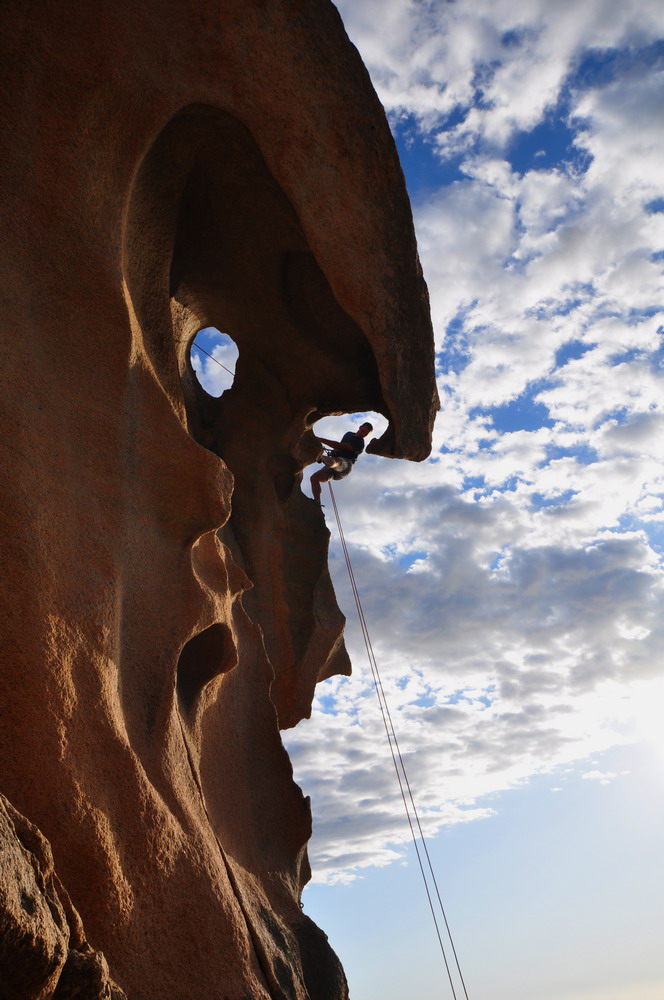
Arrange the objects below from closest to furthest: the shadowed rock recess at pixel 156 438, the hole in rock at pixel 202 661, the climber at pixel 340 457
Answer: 1. the shadowed rock recess at pixel 156 438
2. the hole in rock at pixel 202 661
3. the climber at pixel 340 457

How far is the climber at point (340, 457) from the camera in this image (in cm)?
827

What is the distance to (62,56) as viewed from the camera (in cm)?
411

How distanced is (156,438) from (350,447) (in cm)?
423

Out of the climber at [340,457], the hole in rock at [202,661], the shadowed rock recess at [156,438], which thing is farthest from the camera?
the climber at [340,457]

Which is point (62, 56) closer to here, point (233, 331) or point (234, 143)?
point (234, 143)

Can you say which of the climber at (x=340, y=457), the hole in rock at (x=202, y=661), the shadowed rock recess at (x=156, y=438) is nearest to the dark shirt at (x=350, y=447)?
the climber at (x=340, y=457)

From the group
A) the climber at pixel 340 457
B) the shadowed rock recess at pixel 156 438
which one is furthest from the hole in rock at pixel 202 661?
the climber at pixel 340 457

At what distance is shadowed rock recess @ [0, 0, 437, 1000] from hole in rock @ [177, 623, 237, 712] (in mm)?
13

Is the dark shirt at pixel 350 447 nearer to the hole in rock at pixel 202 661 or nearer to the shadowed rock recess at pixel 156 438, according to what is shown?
the shadowed rock recess at pixel 156 438

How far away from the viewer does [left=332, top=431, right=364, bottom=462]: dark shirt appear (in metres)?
8.31

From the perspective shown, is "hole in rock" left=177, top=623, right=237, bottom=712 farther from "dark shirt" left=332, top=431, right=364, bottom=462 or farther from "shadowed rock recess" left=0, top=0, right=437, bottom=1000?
"dark shirt" left=332, top=431, right=364, bottom=462

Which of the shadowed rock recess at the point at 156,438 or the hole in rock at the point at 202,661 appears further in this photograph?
the hole in rock at the point at 202,661

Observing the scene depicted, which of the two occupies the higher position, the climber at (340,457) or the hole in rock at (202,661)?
the climber at (340,457)

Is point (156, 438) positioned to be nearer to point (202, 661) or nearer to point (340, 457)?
point (202, 661)
